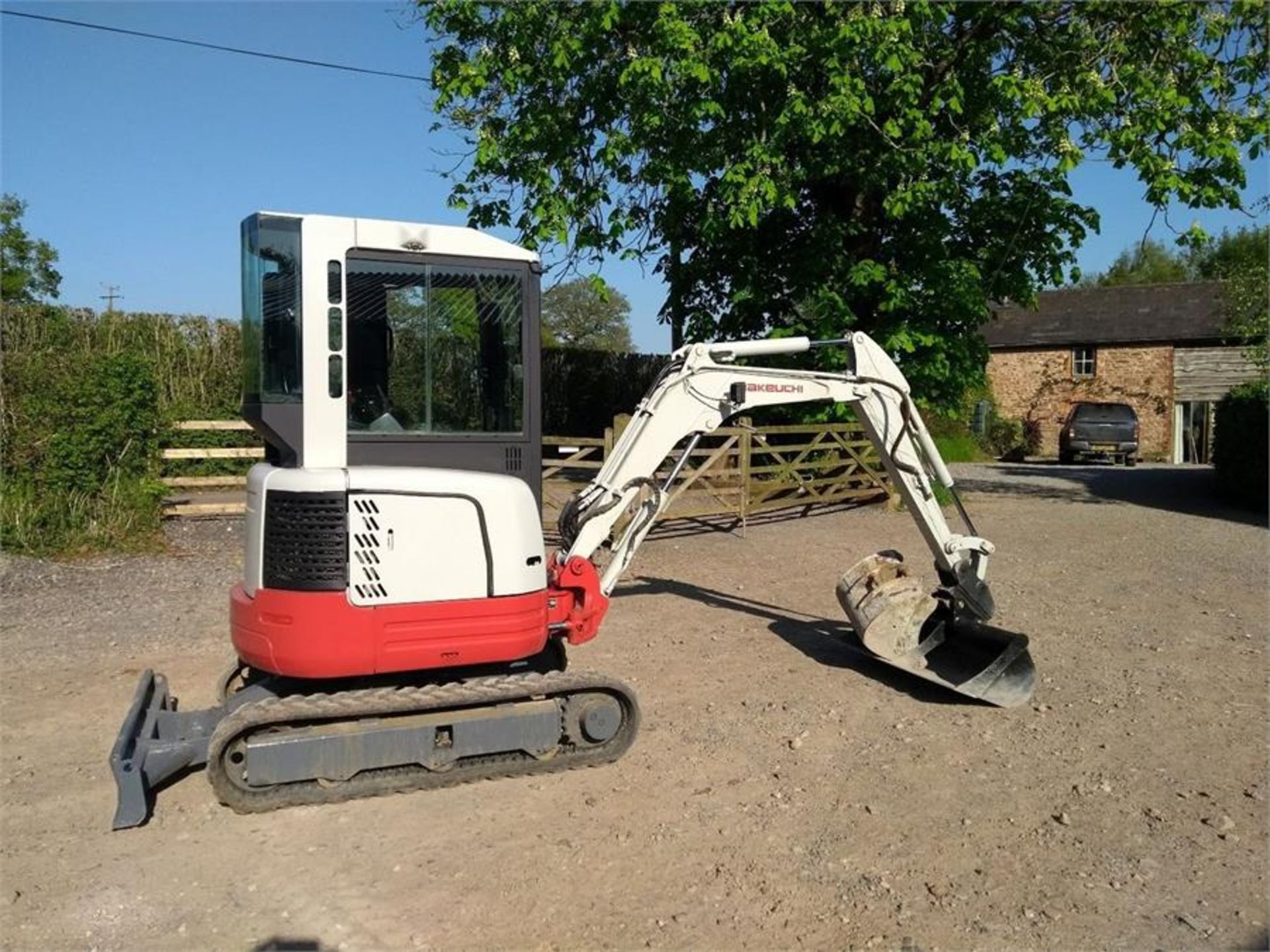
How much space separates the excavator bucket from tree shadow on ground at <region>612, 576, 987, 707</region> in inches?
5.1

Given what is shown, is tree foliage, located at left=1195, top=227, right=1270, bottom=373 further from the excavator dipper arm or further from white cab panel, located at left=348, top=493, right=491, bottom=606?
white cab panel, located at left=348, top=493, right=491, bottom=606

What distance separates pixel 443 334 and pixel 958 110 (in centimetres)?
1090

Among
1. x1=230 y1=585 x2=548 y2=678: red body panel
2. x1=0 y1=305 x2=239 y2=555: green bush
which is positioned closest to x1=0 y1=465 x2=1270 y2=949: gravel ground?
x1=230 y1=585 x2=548 y2=678: red body panel

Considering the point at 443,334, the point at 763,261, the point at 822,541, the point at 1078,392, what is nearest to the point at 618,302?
the point at 1078,392

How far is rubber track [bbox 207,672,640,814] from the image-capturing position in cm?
470

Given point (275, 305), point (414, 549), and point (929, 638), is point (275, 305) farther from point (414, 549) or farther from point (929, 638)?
point (929, 638)

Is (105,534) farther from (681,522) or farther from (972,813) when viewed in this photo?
(972,813)


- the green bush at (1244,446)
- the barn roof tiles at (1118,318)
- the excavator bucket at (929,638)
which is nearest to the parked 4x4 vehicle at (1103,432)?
the barn roof tiles at (1118,318)

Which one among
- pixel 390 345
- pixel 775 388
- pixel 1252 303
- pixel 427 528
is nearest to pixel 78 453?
pixel 390 345

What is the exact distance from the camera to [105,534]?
11.1 meters

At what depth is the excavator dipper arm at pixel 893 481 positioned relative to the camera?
6059mm

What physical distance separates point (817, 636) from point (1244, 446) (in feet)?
40.8

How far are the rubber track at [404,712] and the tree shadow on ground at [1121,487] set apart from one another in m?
13.4

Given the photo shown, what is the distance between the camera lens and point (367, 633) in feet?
15.7
